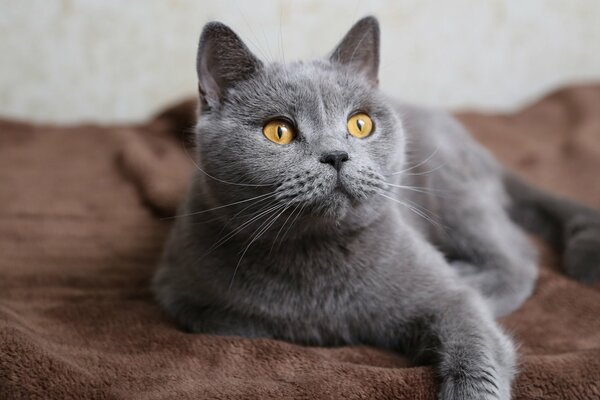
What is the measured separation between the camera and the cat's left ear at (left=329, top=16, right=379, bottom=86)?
3.87 ft

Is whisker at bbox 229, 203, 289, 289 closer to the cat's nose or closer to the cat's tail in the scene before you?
the cat's nose

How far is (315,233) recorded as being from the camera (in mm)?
1057

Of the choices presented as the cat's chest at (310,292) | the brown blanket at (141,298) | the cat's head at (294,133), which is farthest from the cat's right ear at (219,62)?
the brown blanket at (141,298)

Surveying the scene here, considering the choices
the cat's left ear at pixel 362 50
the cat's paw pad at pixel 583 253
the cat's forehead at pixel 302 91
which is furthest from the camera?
the cat's paw pad at pixel 583 253

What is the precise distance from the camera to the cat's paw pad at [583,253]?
133cm

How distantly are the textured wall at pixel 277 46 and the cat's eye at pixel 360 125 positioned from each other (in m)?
1.03

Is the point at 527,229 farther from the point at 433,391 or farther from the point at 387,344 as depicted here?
the point at 433,391

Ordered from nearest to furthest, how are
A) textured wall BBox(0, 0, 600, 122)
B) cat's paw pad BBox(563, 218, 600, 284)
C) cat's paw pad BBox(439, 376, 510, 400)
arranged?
cat's paw pad BBox(439, 376, 510, 400) < cat's paw pad BBox(563, 218, 600, 284) < textured wall BBox(0, 0, 600, 122)

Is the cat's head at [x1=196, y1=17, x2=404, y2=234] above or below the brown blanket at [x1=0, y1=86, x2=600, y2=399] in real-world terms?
above

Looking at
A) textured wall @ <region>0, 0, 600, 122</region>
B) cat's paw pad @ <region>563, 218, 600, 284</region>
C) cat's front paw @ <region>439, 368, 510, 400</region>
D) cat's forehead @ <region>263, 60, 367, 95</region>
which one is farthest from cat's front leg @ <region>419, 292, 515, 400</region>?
textured wall @ <region>0, 0, 600, 122</region>

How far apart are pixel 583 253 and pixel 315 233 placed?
0.72 metres

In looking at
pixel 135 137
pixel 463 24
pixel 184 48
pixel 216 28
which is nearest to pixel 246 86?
pixel 216 28

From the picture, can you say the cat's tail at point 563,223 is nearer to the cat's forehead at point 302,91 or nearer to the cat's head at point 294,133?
the cat's head at point 294,133

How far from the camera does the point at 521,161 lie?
6.98 feet
